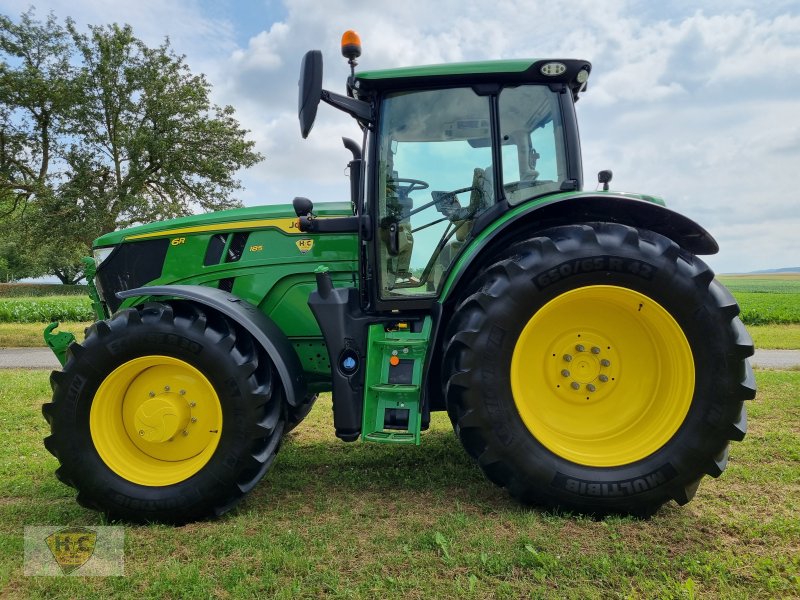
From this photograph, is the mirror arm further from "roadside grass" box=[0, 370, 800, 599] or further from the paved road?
the paved road

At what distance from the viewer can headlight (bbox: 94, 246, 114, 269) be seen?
4.08 metres

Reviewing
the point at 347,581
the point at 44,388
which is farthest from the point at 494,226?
the point at 44,388

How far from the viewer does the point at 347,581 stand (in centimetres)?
239

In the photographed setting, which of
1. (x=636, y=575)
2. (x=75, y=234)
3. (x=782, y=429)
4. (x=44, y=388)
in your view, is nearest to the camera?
(x=636, y=575)

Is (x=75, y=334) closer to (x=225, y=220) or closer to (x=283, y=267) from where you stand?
(x=225, y=220)

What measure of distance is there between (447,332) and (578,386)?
805 millimetres

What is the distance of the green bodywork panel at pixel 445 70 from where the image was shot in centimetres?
335

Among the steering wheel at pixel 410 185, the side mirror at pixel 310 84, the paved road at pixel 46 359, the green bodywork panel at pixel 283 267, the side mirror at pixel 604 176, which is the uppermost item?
the side mirror at pixel 310 84

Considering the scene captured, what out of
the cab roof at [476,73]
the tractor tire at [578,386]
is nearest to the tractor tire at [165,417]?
the tractor tire at [578,386]

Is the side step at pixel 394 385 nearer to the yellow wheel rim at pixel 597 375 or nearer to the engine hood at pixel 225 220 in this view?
the yellow wheel rim at pixel 597 375

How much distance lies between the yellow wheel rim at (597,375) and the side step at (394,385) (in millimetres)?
603

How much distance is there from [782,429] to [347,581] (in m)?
4.07

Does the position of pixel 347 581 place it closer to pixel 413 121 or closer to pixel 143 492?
pixel 143 492

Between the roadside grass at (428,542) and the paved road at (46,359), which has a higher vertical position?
the paved road at (46,359)
